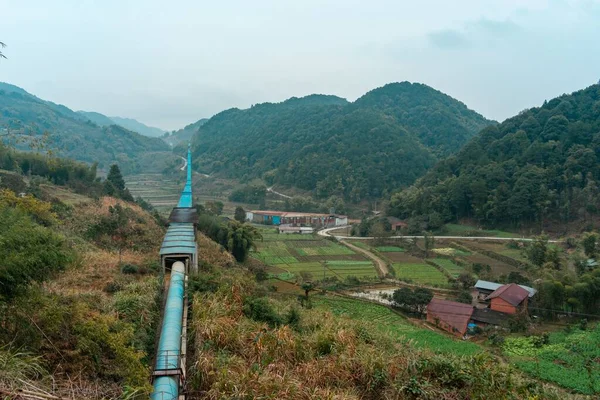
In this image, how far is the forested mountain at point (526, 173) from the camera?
36.9m

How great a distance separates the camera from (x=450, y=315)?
18.1 metres

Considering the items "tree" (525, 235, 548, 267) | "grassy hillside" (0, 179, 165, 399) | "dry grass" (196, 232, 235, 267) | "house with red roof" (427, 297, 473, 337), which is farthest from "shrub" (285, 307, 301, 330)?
"tree" (525, 235, 548, 267)

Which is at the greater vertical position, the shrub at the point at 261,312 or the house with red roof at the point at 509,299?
the shrub at the point at 261,312

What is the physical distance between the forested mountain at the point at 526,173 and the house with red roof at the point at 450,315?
23.0m

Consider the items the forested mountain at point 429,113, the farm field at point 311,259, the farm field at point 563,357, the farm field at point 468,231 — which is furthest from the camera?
the forested mountain at point 429,113

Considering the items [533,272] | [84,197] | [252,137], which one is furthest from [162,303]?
[252,137]

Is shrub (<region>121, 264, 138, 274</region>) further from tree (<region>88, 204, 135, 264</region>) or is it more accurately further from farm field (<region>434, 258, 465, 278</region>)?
farm field (<region>434, 258, 465, 278</region>)

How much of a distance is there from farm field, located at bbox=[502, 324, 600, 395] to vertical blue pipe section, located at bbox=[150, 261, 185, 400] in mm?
9967

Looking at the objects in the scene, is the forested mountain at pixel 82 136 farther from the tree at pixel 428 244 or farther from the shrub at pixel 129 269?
the shrub at pixel 129 269

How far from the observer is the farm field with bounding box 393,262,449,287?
2458 centimetres

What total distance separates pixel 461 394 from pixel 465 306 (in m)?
13.9

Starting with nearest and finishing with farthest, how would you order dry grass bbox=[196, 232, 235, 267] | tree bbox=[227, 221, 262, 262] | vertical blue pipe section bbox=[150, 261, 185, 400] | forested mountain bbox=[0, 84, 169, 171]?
1. vertical blue pipe section bbox=[150, 261, 185, 400]
2. dry grass bbox=[196, 232, 235, 267]
3. tree bbox=[227, 221, 262, 262]
4. forested mountain bbox=[0, 84, 169, 171]

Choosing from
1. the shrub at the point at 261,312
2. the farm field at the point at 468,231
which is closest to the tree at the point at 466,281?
the farm field at the point at 468,231

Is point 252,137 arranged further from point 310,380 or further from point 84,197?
point 310,380
